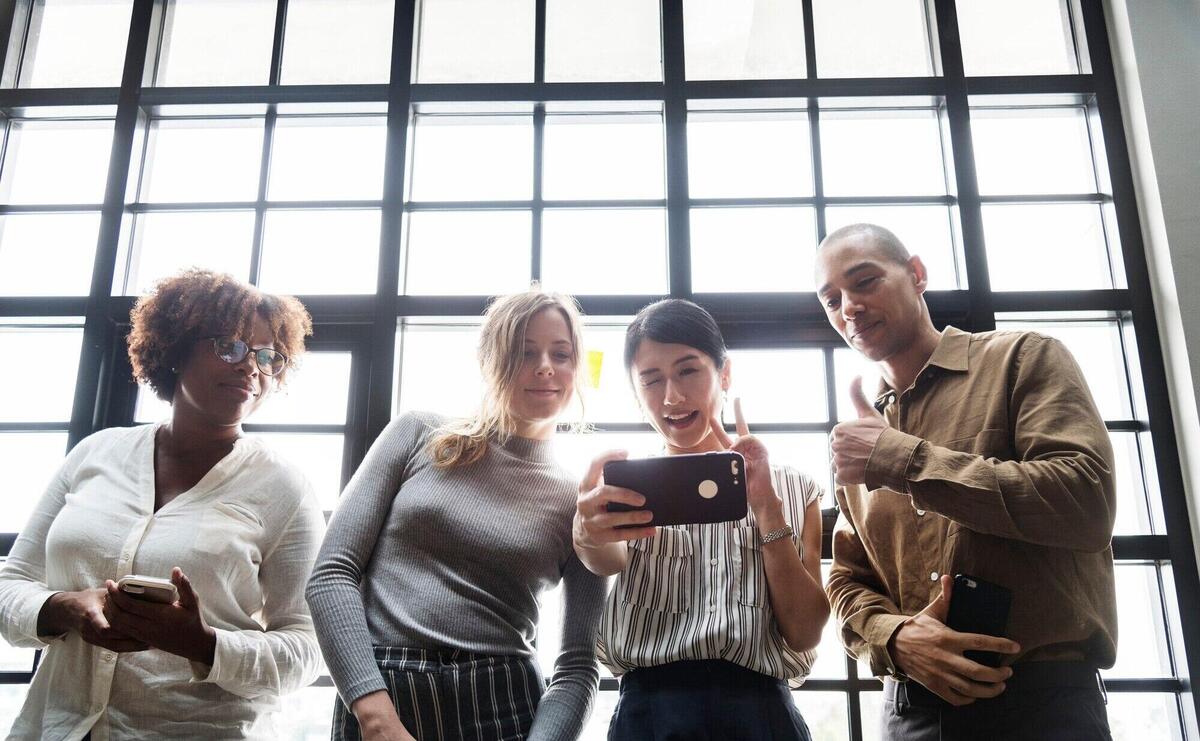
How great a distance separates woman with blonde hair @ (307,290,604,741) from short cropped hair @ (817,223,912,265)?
25.2 inches

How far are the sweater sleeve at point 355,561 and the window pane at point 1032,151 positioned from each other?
2044 millimetres

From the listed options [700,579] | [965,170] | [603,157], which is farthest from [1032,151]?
[700,579]

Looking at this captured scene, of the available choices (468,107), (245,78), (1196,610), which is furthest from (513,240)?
(1196,610)

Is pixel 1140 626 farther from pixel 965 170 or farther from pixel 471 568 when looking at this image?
pixel 471 568

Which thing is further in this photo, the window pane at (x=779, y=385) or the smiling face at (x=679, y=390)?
the window pane at (x=779, y=385)

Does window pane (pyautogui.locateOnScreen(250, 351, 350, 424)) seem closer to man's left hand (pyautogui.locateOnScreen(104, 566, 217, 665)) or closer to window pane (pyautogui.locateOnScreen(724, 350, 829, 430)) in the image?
man's left hand (pyautogui.locateOnScreen(104, 566, 217, 665))

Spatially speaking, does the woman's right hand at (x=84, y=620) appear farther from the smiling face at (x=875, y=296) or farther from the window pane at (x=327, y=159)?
the smiling face at (x=875, y=296)

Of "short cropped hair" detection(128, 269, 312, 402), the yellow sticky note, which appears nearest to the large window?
the yellow sticky note

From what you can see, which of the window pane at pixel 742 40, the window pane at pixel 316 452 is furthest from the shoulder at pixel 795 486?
the window pane at pixel 742 40

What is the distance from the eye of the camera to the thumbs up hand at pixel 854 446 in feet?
4.60

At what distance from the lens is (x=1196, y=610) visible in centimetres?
207

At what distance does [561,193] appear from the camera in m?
2.54

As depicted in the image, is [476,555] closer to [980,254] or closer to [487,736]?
[487,736]

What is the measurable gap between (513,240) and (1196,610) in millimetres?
2227
